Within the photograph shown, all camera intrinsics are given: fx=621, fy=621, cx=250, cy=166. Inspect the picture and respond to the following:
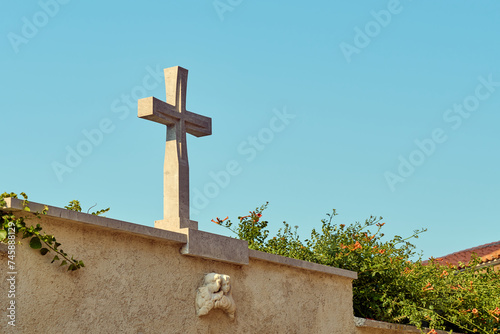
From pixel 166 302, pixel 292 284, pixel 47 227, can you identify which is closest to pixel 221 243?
pixel 166 302

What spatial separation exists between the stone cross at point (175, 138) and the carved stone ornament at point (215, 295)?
54cm

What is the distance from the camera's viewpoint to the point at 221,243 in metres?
5.96

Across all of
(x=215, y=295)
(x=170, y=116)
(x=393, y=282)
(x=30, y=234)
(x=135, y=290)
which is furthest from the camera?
(x=393, y=282)

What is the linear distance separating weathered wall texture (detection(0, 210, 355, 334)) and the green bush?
1.58 meters

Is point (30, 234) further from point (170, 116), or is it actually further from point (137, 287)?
point (170, 116)

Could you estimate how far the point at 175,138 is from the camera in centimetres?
606

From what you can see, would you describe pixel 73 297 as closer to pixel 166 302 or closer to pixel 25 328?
pixel 25 328

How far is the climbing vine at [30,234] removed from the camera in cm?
430

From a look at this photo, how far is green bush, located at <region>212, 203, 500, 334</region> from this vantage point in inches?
324

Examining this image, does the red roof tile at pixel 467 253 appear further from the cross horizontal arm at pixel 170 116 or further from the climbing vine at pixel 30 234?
the climbing vine at pixel 30 234

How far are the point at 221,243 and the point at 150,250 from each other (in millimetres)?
849

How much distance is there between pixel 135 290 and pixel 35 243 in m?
1.05

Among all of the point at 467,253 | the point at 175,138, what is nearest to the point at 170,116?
the point at 175,138

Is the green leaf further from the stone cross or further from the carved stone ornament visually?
the carved stone ornament
